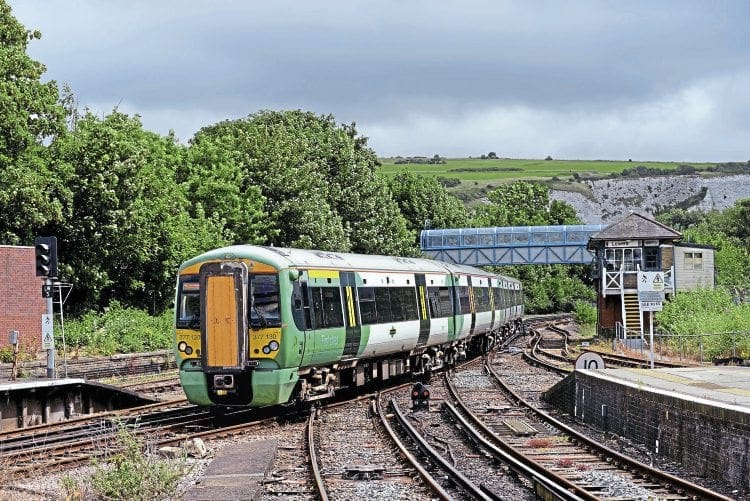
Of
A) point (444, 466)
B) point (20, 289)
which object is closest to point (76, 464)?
point (444, 466)

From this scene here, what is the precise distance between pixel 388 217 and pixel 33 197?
112 ft

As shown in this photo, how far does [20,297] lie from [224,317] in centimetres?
1607

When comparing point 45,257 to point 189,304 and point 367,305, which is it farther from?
point 367,305

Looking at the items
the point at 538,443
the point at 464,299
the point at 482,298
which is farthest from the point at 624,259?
the point at 538,443

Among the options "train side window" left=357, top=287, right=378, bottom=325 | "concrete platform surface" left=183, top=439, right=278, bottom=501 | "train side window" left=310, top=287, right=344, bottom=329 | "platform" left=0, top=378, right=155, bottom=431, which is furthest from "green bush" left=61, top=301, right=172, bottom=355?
"concrete platform surface" left=183, top=439, right=278, bottom=501

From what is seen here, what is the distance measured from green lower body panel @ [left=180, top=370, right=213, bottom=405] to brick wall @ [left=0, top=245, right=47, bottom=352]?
14440mm

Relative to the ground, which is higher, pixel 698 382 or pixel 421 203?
pixel 421 203

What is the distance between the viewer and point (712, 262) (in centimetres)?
5288

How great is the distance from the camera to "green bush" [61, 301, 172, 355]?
33.0 metres

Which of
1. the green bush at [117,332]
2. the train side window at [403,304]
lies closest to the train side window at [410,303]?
the train side window at [403,304]

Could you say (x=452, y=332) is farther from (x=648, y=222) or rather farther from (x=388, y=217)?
(x=388, y=217)

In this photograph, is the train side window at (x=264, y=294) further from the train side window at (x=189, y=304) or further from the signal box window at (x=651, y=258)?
the signal box window at (x=651, y=258)

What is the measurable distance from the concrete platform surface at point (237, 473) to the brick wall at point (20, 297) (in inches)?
703

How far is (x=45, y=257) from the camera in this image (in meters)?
19.3
